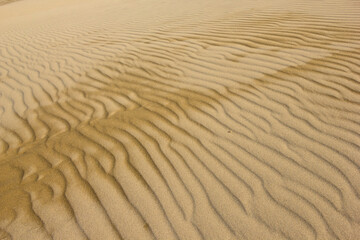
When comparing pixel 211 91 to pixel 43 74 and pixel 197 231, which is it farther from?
pixel 43 74

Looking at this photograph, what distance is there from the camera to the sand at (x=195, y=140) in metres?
2.01

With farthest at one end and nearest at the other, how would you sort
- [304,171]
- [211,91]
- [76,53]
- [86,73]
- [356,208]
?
[76,53] < [86,73] < [211,91] < [304,171] < [356,208]

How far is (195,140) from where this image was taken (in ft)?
8.87

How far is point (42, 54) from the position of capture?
627 centimetres

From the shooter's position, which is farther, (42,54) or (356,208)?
(42,54)

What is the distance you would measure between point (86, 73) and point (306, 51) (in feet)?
11.6

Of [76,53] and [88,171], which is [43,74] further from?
[88,171]

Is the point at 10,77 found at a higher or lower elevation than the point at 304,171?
lower

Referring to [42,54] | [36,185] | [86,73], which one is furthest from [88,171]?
[42,54]

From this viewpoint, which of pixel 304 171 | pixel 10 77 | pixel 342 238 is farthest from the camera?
pixel 10 77

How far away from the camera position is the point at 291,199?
6.63ft

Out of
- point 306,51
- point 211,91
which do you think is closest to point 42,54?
point 211,91

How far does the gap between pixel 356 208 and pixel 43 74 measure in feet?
16.5

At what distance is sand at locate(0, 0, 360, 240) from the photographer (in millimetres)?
2010
